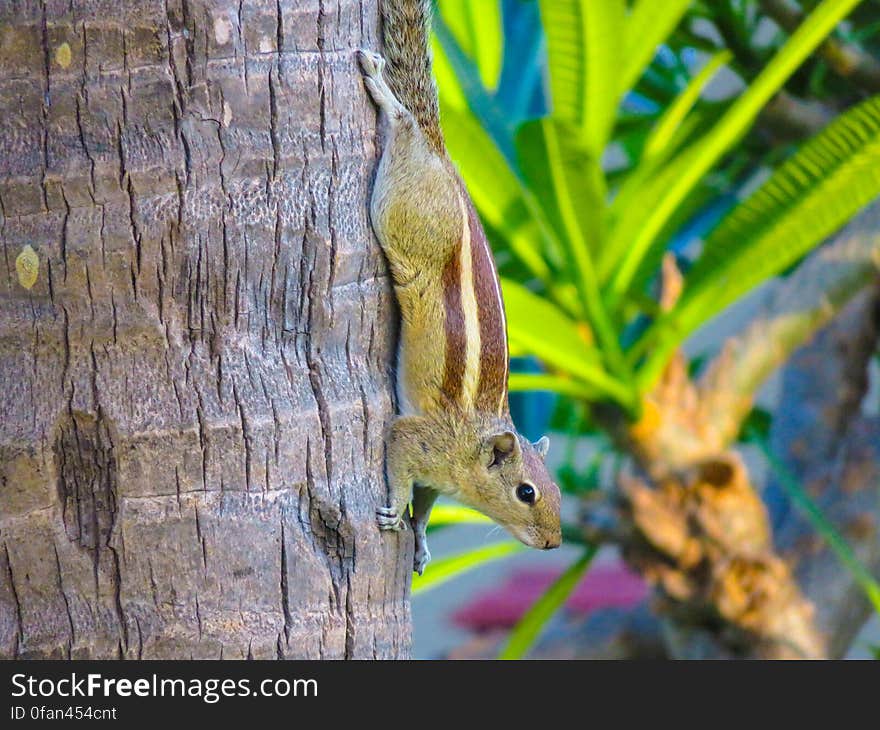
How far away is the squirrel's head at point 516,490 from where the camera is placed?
1495 millimetres

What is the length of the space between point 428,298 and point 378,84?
0.23 m

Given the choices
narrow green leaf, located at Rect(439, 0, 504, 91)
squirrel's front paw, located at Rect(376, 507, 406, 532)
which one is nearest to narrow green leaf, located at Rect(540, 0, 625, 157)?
narrow green leaf, located at Rect(439, 0, 504, 91)

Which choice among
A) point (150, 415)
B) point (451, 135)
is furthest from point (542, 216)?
point (150, 415)

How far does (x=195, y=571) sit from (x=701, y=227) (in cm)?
190

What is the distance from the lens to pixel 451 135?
1.82m

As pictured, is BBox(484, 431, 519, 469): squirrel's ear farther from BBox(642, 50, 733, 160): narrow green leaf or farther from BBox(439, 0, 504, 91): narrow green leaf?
BBox(439, 0, 504, 91): narrow green leaf

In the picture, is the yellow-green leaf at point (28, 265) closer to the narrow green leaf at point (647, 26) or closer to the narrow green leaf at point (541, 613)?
the narrow green leaf at point (647, 26)

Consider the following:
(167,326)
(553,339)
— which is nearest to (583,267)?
(553,339)

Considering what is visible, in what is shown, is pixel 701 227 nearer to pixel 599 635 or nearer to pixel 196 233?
pixel 599 635

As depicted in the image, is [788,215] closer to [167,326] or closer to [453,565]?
[453,565]

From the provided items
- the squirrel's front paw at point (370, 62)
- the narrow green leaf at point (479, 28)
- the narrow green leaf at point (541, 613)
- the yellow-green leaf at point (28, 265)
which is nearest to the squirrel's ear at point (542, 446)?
the narrow green leaf at point (541, 613)

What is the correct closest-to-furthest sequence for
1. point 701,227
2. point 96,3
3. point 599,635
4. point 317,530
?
point 96,3
point 317,530
point 599,635
point 701,227

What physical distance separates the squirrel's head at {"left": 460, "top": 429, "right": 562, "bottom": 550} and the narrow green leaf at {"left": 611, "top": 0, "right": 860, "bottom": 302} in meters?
0.53

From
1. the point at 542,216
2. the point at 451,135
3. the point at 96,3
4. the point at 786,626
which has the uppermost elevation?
the point at 96,3
